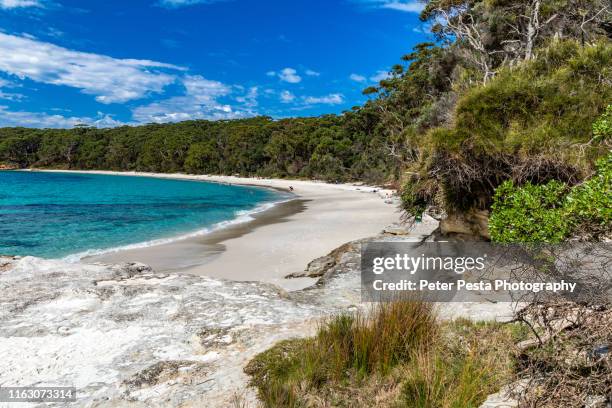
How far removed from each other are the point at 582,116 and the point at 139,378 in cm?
721

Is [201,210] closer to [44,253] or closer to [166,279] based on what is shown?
[44,253]

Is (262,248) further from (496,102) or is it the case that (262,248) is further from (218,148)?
(218,148)

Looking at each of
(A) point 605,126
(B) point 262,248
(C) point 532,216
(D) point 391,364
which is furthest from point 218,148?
(A) point 605,126

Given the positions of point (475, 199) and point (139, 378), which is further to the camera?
point (475, 199)

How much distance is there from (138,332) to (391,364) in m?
3.56

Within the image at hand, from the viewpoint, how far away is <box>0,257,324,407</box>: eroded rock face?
4133 mm

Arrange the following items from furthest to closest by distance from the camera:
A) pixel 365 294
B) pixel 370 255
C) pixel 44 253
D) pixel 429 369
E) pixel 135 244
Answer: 1. pixel 135 244
2. pixel 44 253
3. pixel 370 255
4. pixel 365 294
5. pixel 429 369

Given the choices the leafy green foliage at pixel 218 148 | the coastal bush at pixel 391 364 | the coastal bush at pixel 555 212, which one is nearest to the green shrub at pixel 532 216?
the coastal bush at pixel 555 212

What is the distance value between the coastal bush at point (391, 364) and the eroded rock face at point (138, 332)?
60 centimetres

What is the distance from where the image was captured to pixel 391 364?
388cm

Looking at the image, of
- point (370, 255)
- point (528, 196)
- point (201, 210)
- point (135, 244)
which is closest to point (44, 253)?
point (135, 244)

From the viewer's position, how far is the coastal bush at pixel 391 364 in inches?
130

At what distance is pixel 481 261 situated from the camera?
24.5ft

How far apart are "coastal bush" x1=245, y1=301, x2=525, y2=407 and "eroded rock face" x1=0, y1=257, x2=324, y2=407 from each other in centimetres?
60
